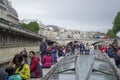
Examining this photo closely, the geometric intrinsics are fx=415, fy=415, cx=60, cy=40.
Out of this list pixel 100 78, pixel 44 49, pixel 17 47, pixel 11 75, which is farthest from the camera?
pixel 17 47

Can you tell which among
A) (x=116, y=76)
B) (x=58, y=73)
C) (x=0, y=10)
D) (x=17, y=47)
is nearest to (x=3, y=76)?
(x=58, y=73)

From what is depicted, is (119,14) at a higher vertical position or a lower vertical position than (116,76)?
higher

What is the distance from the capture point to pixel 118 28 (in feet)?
460

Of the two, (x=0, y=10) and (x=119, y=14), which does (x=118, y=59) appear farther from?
(x=119, y=14)

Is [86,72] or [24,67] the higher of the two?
[86,72]

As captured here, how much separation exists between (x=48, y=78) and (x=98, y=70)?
738mm

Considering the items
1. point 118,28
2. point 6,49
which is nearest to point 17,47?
point 6,49

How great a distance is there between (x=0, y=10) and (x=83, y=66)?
332ft

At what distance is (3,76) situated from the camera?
8047 mm

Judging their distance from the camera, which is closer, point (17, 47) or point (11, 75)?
point (11, 75)

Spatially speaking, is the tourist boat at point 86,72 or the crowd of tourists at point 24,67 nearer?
the tourist boat at point 86,72

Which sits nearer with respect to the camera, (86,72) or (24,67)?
(86,72)

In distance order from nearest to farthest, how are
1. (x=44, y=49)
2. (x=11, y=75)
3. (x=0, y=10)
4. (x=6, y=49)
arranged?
1. (x=11, y=75)
2. (x=44, y=49)
3. (x=6, y=49)
4. (x=0, y=10)

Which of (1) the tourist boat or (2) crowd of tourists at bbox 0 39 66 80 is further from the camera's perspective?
(2) crowd of tourists at bbox 0 39 66 80
